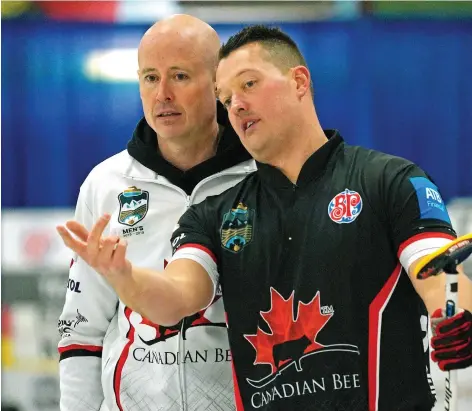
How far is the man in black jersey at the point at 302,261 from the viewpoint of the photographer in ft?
5.74

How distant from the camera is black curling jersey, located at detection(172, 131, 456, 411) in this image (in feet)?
5.76

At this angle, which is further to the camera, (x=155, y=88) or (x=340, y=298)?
(x=155, y=88)

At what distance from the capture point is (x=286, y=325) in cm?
185

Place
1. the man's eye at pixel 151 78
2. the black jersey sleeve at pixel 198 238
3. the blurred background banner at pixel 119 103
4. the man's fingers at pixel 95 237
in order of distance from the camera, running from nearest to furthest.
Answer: the man's fingers at pixel 95 237 < the black jersey sleeve at pixel 198 238 < the man's eye at pixel 151 78 < the blurred background banner at pixel 119 103

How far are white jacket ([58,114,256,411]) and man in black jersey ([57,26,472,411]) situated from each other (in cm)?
20

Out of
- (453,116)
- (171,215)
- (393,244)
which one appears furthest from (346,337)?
(453,116)

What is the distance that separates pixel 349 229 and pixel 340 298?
0.51 ft

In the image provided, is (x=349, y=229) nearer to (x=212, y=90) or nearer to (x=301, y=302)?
(x=301, y=302)

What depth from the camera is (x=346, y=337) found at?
5.87 feet

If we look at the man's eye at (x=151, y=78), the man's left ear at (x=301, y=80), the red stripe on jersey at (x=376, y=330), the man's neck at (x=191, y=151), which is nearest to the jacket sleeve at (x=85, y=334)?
the man's neck at (x=191, y=151)

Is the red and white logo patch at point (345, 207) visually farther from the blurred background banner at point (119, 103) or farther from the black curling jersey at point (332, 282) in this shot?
the blurred background banner at point (119, 103)

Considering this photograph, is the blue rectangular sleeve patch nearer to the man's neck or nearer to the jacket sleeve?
the man's neck

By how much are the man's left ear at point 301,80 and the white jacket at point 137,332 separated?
0.31m

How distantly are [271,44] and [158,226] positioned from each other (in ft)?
1.92
